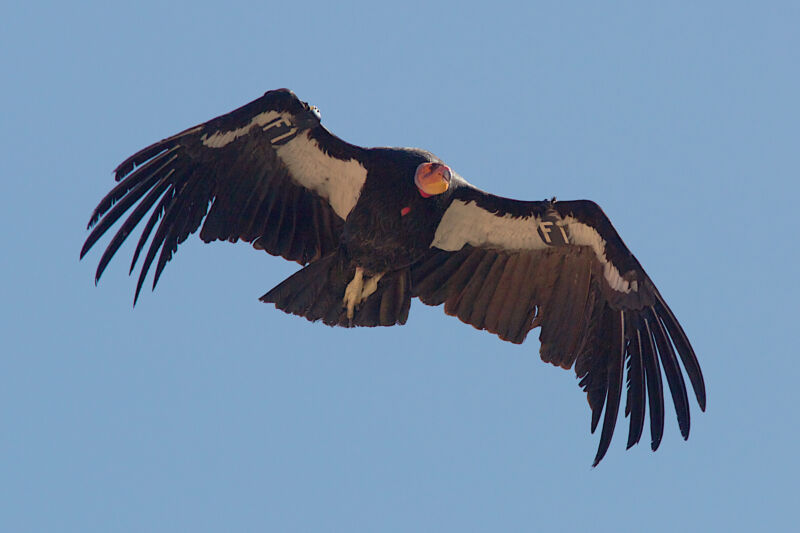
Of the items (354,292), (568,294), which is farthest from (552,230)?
(354,292)

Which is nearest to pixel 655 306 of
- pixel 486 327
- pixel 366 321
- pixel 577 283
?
pixel 577 283

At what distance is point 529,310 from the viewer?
11117mm

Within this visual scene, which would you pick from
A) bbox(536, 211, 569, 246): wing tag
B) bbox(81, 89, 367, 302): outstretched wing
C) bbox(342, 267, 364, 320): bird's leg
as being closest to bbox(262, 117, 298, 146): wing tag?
bbox(81, 89, 367, 302): outstretched wing

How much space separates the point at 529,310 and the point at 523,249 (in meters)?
0.49

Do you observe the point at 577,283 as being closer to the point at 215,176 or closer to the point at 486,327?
→ the point at 486,327

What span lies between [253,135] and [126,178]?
3.46ft

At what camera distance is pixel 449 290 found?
1117 centimetres

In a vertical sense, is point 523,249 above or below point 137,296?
above

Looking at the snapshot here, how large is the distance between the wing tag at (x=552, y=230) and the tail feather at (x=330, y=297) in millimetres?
1208

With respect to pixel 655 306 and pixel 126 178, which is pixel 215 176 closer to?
pixel 126 178

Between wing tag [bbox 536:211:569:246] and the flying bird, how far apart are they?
0.01 meters

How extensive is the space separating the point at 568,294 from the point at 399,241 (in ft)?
4.73

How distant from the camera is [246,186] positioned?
10969 mm

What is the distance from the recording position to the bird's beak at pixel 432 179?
411 inches
